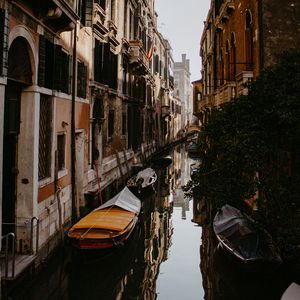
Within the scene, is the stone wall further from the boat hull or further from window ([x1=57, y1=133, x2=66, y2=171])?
the boat hull

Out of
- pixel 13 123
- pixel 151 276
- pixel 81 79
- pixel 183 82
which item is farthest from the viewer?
pixel 183 82

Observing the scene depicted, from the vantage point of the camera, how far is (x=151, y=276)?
31.0ft

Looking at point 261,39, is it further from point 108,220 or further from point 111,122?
point 111,122

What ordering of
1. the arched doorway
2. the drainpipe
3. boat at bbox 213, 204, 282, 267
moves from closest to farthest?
1. the arched doorway
2. boat at bbox 213, 204, 282, 267
3. the drainpipe

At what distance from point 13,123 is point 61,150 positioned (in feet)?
10.7

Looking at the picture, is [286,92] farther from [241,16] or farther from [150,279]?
[241,16]

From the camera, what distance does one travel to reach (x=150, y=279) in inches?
364

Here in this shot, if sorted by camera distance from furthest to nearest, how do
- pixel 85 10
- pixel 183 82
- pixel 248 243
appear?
pixel 183 82, pixel 85 10, pixel 248 243

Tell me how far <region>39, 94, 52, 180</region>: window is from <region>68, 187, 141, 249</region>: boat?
1.63 meters

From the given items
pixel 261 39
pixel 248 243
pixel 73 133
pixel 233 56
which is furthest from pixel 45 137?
pixel 233 56

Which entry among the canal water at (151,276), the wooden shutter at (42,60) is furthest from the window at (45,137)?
the canal water at (151,276)

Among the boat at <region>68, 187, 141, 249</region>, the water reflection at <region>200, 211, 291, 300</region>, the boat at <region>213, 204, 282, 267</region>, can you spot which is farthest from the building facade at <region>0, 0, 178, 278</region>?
the boat at <region>213, 204, 282, 267</region>

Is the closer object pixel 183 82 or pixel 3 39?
pixel 3 39

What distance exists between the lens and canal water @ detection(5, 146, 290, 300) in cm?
793
